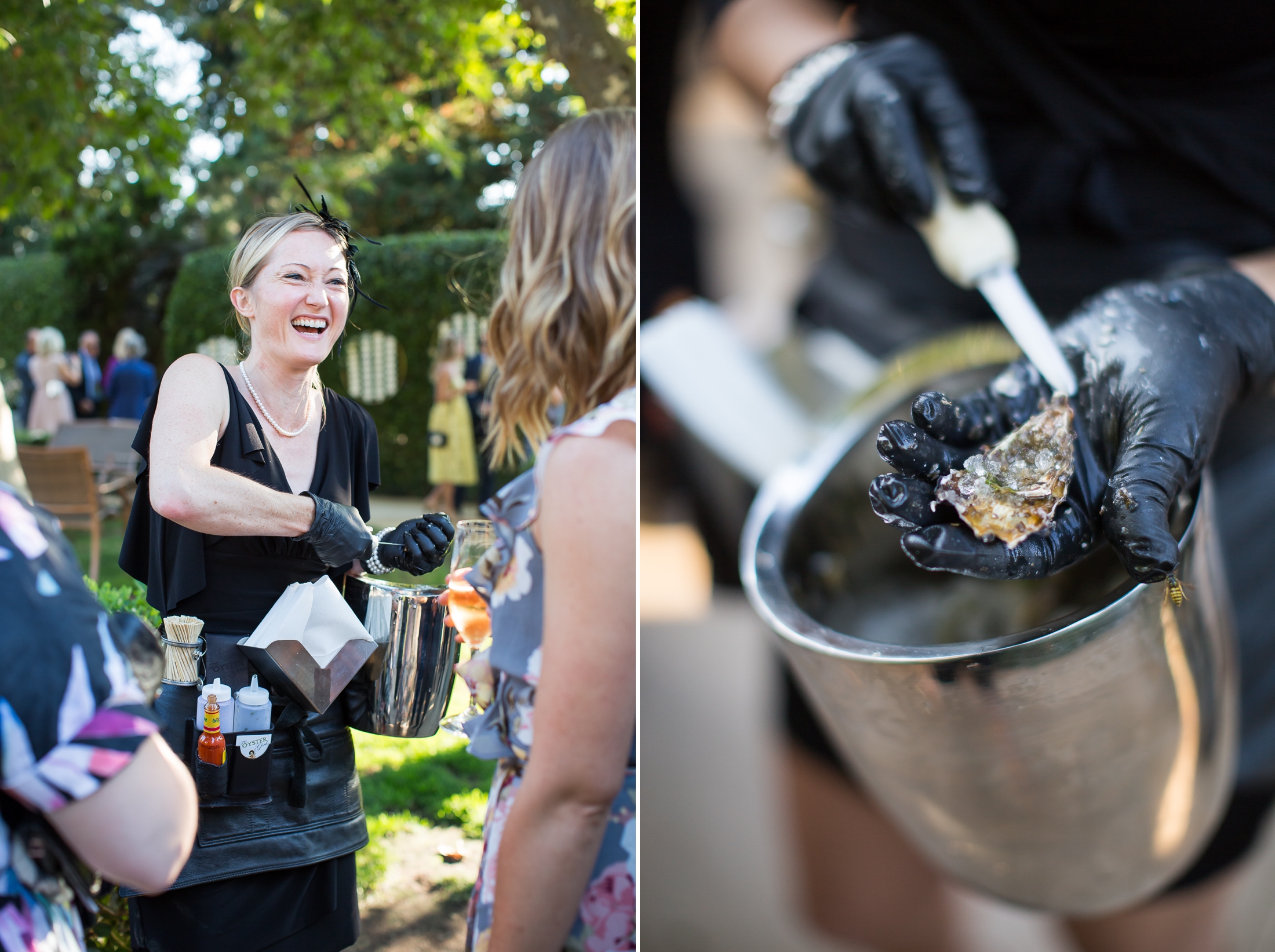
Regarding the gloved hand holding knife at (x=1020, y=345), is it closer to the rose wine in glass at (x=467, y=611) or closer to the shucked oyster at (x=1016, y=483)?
the shucked oyster at (x=1016, y=483)

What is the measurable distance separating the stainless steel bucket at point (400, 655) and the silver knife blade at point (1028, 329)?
0.81m

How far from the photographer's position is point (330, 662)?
110 cm

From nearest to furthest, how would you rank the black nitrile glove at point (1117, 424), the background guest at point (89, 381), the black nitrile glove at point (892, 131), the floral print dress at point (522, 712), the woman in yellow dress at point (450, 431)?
1. the black nitrile glove at point (1117, 424)
2. the floral print dress at point (522, 712)
3. the black nitrile glove at point (892, 131)
4. the woman in yellow dress at point (450, 431)
5. the background guest at point (89, 381)

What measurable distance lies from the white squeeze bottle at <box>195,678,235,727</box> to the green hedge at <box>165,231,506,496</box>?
1.07 feet

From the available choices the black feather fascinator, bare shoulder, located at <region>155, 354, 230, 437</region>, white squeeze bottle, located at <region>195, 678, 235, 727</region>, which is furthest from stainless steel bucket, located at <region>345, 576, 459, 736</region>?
the black feather fascinator

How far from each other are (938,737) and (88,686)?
0.72 m

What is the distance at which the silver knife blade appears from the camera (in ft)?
2.90

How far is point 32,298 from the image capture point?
4.96 feet

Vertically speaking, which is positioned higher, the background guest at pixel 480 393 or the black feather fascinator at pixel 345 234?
the black feather fascinator at pixel 345 234

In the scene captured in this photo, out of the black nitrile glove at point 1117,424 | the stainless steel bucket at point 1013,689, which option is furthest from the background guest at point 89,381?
the black nitrile glove at point 1117,424

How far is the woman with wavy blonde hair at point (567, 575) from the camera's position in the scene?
37.0 inches

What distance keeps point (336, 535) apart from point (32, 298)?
0.93m

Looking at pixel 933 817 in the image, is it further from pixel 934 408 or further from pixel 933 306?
pixel 933 306

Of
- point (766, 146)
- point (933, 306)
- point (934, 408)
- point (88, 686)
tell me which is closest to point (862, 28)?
point (766, 146)
